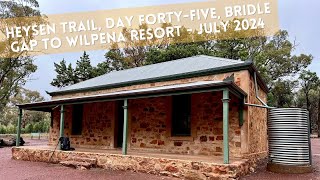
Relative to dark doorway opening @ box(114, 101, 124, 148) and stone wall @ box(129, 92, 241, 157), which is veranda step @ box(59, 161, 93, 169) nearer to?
stone wall @ box(129, 92, 241, 157)

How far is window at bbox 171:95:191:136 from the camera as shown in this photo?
31.6 feet

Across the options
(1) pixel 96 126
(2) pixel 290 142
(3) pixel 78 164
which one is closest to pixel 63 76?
(1) pixel 96 126

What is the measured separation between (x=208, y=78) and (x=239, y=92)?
1.62m

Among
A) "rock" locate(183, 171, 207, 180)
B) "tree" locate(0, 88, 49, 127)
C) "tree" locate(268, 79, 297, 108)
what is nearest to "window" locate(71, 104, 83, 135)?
"rock" locate(183, 171, 207, 180)

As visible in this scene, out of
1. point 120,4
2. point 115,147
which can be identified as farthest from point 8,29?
point 115,147

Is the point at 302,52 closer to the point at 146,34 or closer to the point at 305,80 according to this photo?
the point at 305,80

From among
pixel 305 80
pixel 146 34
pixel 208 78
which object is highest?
pixel 146 34

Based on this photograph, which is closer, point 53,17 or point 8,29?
point 8,29

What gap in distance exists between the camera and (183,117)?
9750 mm

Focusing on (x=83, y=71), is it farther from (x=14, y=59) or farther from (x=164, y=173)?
(x=164, y=173)

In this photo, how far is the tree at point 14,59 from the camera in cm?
2314

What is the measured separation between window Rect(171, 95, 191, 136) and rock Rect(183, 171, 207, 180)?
2.43 metres

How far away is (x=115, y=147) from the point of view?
11.4 m

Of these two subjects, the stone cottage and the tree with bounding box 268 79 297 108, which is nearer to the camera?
the stone cottage
